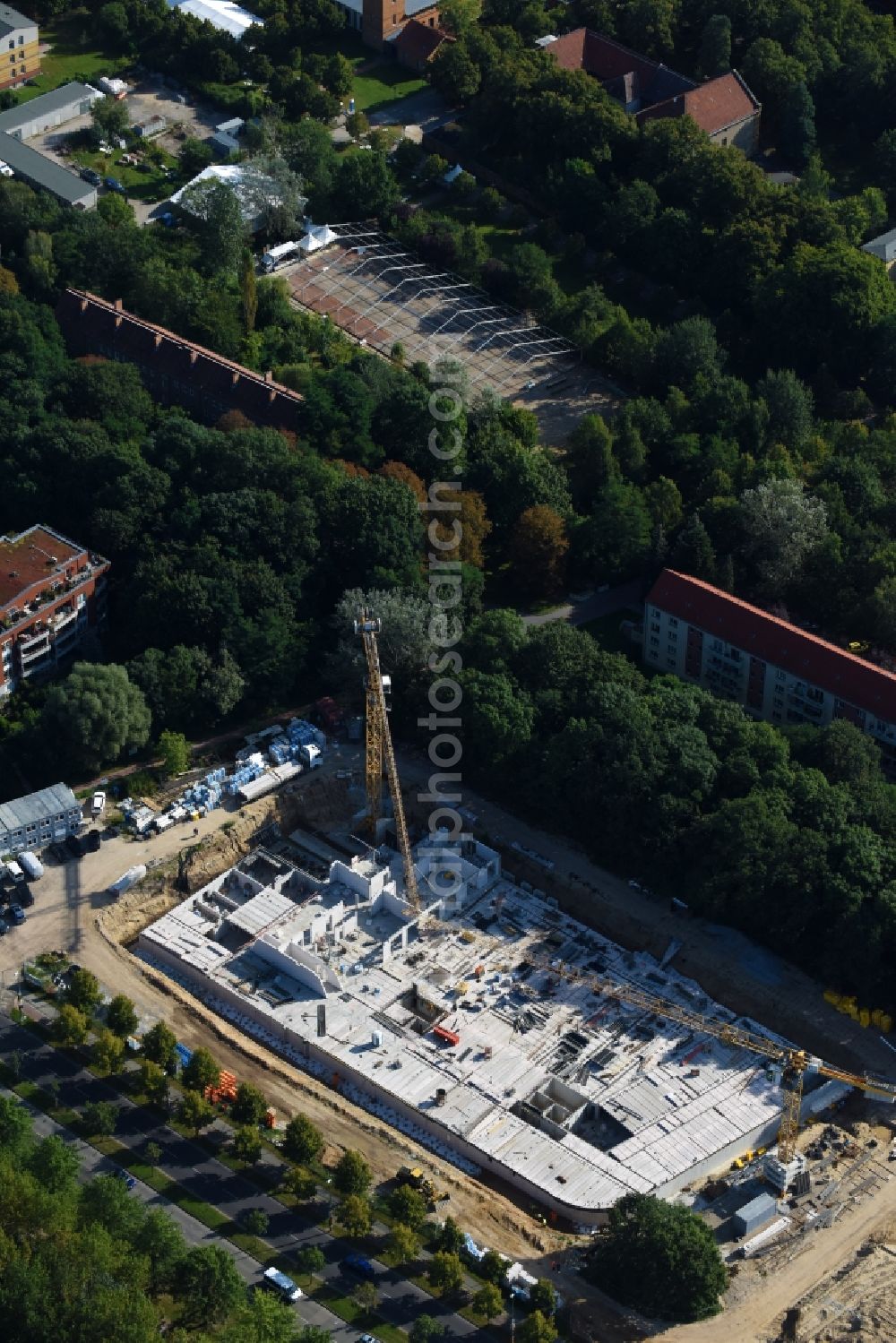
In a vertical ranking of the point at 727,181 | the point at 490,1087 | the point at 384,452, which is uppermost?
the point at 727,181

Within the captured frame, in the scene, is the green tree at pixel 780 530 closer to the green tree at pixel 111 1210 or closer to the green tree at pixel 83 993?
the green tree at pixel 83 993

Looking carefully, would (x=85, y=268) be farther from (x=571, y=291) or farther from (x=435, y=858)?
(x=435, y=858)

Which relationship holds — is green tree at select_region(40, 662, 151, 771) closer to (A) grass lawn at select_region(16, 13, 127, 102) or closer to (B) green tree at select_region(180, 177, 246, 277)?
(B) green tree at select_region(180, 177, 246, 277)

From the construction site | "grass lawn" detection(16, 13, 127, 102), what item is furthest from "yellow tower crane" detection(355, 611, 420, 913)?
"grass lawn" detection(16, 13, 127, 102)

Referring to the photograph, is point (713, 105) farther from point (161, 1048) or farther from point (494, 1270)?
point (494, 1270)

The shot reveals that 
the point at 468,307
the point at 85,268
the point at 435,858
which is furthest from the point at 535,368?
the point at 435,858
